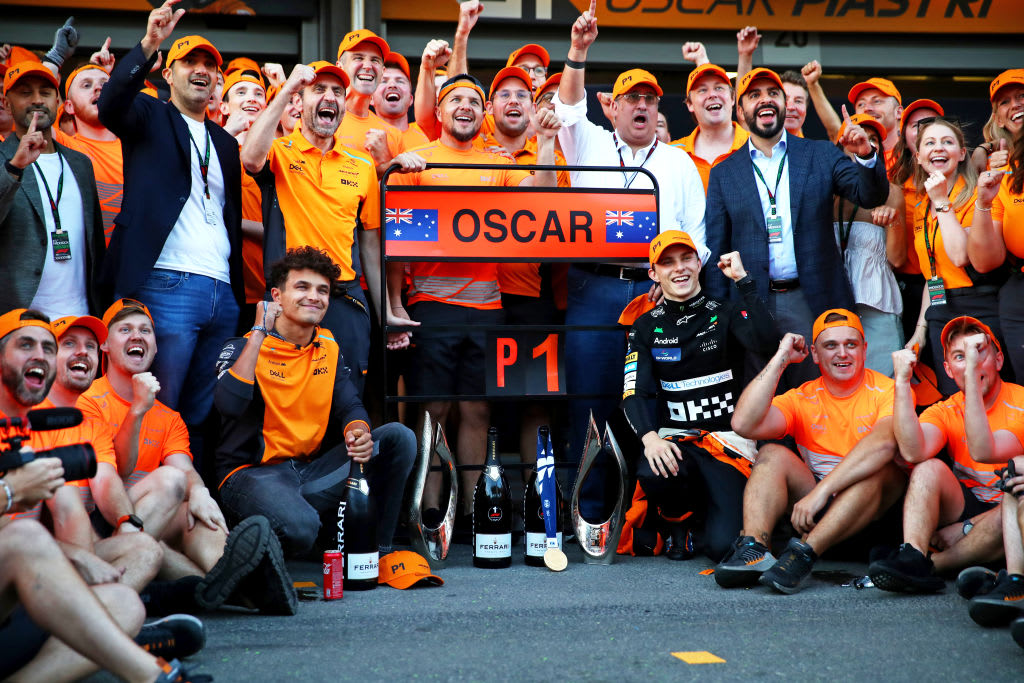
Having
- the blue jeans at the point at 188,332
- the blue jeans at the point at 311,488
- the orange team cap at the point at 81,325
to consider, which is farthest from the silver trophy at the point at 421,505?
the orange team cap at the point at 81,325

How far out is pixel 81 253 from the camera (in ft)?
16.2

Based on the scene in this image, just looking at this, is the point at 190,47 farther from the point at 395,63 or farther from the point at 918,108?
the point at 918,108

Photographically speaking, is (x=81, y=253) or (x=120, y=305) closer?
(x=120, y=305)

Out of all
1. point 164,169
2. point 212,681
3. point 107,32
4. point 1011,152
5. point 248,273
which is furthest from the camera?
point 107,32

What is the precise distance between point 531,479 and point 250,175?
205 centimetres

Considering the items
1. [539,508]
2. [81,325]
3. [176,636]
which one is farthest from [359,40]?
[176,636]

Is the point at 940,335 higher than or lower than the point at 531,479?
higher

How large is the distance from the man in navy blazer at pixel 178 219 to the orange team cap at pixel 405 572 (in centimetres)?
117

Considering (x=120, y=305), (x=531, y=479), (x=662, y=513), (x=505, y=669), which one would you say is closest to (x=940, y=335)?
(x=662, y=513)

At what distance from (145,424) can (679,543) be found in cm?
251

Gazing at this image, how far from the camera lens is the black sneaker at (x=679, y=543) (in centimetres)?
511

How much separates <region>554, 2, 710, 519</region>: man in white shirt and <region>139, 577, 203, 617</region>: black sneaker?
6.96ft

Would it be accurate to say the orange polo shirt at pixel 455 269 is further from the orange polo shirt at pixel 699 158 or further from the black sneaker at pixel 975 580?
the black sneaker at pixel 975 580

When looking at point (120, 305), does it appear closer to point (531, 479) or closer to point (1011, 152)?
point (531, 479)
